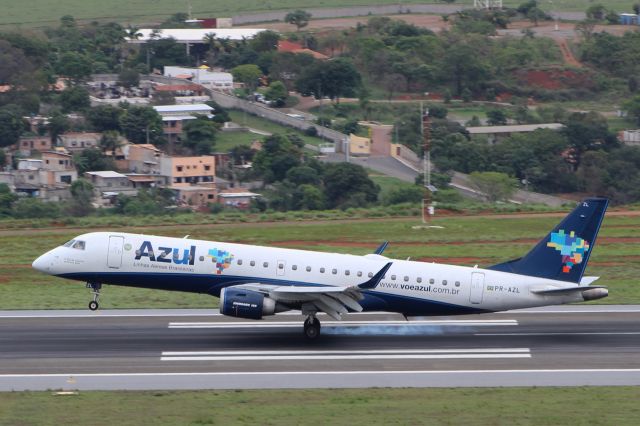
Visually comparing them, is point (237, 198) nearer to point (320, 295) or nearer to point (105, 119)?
point (105, 119)

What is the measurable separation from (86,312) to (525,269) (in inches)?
666

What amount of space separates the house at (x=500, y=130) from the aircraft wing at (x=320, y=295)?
9277cm

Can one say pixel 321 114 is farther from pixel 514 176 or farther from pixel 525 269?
pixel 525 269

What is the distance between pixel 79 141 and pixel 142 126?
23.7ft

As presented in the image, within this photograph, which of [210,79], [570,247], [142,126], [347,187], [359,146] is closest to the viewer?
[570,247]

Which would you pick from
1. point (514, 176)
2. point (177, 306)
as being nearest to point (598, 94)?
point (514, 176)

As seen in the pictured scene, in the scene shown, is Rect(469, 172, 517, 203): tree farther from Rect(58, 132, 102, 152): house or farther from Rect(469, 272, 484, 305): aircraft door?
Rect(469, 272, 484, 305): aircraft door

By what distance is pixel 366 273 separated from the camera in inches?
1545

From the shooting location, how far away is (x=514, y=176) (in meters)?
113

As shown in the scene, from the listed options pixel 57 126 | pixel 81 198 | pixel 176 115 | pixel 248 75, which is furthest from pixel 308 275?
pixel 248 75

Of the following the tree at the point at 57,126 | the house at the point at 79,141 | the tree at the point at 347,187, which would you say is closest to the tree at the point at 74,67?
the tree at the point at 57,126

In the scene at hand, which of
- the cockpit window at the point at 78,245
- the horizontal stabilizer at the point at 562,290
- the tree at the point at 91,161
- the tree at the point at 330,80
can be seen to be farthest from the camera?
the tree at the point at 330,80

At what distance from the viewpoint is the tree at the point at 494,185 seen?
10375 cm

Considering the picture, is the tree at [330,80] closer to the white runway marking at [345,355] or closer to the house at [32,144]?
the house at [32,144]
